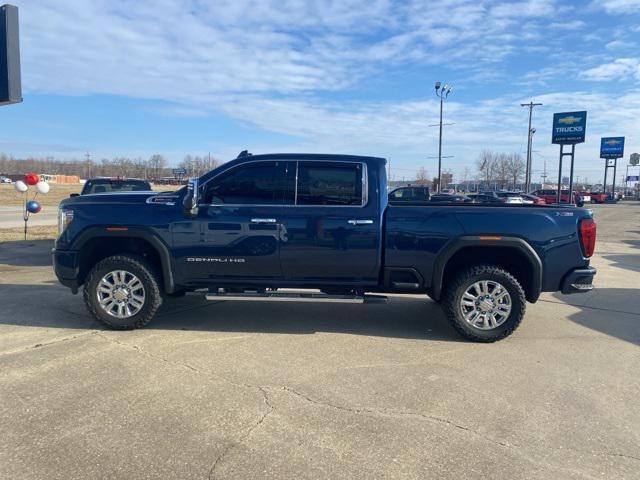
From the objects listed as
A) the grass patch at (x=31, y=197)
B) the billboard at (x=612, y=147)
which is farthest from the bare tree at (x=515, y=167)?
the grass patch at (x=31, y=197)

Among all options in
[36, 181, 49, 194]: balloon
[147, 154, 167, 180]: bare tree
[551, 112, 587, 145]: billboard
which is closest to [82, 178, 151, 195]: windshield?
[36, 181, 49, 194]: balloon

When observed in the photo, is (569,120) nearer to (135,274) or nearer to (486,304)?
(486,304)

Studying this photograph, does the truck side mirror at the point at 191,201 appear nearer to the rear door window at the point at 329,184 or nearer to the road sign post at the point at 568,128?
the rear door window at the point at 329,184

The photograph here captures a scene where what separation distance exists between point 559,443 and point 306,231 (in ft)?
10.1

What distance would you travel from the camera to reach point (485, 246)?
5.34m

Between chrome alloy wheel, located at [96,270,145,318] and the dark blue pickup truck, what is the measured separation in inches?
0.5

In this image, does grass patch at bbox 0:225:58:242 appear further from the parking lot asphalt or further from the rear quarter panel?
the rear quarter panel

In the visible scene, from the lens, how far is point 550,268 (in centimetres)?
531

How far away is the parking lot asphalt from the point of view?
3.04 metres

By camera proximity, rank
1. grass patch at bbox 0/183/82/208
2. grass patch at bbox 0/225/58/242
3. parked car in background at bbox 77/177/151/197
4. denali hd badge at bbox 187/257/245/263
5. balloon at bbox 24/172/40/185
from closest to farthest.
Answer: denali hd badge at bbox 187/257/245/263 → parked car in background at bbox 77/177/151/197 → balloon at bbox 24/172/40/185 → grass patch at bbox 0/225/58/242 → grass patch at bbox 0/183/82/208

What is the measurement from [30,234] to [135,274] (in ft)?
39.3

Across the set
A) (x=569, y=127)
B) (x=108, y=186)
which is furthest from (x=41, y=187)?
(x=569, y=127)

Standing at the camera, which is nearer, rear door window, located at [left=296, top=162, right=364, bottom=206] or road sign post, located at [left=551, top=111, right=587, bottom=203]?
rear door window, located at [left=296, top=162, right=364, bottom=206]

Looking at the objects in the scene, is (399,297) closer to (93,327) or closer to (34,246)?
(93,327)
